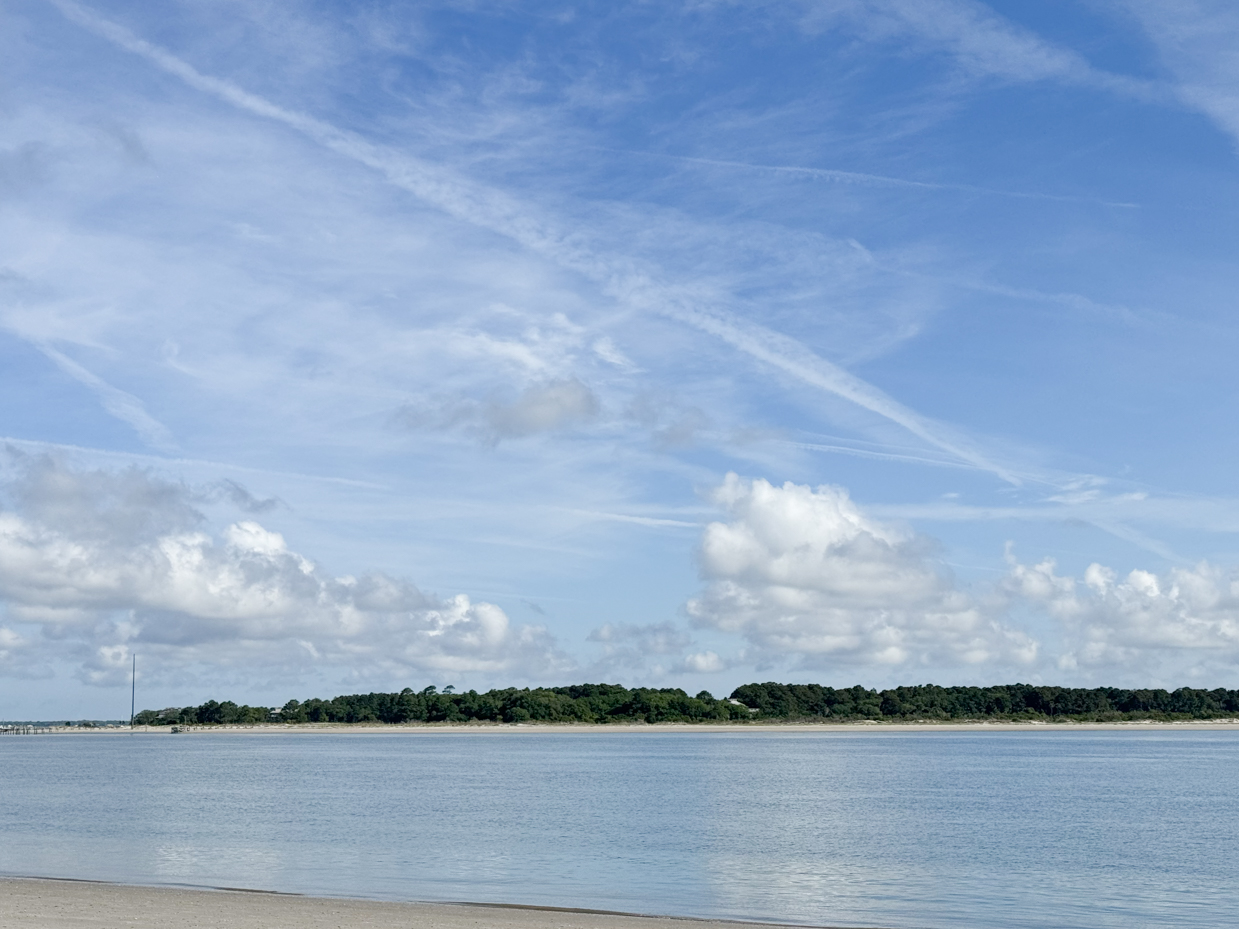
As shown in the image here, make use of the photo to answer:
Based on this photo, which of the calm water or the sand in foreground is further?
the calm water

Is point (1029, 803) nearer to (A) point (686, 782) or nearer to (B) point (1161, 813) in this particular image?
(B) point (1161, 813)

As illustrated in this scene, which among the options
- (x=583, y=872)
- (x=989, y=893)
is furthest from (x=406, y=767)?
(x=989, y=893)

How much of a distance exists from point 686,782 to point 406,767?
35334mm

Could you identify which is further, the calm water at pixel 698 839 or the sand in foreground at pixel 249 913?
the calm water at pixel 698 839

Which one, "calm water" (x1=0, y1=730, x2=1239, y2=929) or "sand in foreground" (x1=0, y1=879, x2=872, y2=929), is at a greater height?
"sand in foreground" (x1=0, y1=879, x2=872, y2=929)

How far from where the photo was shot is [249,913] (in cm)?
2742

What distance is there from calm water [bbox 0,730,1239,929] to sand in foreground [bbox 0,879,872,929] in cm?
278

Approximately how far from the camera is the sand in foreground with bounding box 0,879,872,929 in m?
25.5

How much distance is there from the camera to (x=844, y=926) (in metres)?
28.7

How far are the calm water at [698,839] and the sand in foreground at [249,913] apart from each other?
9.11 ft

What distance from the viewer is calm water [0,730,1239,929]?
34.4 meters

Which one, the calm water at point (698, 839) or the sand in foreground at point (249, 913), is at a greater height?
the sand in foreground at point (249, 913)

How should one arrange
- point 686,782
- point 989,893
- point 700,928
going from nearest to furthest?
1. point 700,928
2. point 989,893
3. point 686,782

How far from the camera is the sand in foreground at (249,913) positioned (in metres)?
25.5
